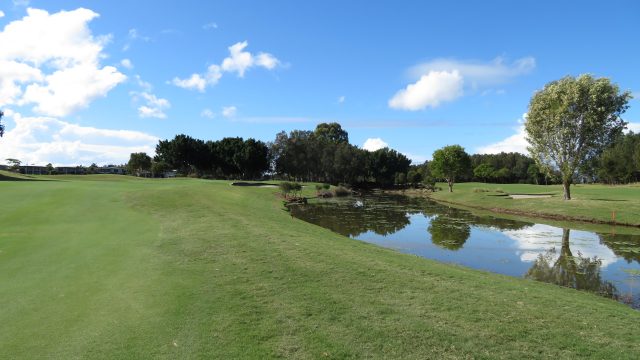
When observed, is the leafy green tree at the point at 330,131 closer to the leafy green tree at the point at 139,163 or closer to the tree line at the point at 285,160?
the tree line at the point at 285,160

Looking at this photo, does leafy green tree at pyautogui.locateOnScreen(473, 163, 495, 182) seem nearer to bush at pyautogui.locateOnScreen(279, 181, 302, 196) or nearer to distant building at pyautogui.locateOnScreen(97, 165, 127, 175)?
bush at pyautogui.locateOnScreen(279, 181, 302, 196)

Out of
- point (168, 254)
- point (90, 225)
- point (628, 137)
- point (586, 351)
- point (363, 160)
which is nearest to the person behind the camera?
point (586, 351)

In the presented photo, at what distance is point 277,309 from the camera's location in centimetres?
877

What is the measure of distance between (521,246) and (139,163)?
121724mm

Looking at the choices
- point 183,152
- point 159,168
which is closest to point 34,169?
point 159,168

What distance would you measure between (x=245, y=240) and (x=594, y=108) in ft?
124

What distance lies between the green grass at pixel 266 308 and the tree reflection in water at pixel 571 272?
462cm

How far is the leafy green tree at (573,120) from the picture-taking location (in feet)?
129

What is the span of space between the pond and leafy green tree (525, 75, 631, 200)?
37.4 ft

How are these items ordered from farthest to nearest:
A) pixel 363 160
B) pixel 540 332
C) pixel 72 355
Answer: pixel 363 160, pixel 540 332, pixel 72 355

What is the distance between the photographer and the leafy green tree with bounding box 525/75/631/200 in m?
39.2

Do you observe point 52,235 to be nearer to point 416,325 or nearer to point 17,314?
point 17,314

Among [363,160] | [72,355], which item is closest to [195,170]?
[363,160]

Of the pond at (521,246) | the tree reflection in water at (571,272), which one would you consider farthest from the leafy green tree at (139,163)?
the tree reflection in water at (571,272)
